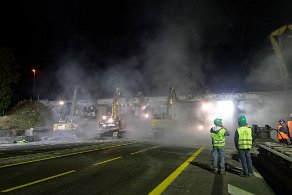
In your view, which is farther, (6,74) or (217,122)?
(6,74)

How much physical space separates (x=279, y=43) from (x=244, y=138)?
20.7 metres

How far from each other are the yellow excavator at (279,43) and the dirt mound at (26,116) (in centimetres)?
2912

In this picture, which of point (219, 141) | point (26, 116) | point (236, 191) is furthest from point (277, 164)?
point (26, 116)

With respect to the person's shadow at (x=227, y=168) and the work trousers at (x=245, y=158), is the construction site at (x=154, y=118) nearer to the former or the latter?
the person's shadow at (x=227, y=168)

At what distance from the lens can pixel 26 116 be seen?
1751 inches

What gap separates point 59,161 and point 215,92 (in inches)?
1436

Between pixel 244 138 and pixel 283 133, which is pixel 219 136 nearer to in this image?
pixel 244 138

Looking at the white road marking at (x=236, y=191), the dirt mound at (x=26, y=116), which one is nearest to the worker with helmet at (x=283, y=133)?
the white road marking at (x=236, y=191)

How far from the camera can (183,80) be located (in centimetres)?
4881

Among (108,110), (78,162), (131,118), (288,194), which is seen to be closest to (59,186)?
(78,162)

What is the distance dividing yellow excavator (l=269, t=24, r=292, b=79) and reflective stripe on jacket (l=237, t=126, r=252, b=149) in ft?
64.3

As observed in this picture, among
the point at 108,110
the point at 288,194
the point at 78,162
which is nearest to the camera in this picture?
the point at 288,194

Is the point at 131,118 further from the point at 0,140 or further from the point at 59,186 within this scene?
the point at 59,186

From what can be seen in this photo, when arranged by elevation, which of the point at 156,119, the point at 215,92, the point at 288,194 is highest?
the point at 215,92
